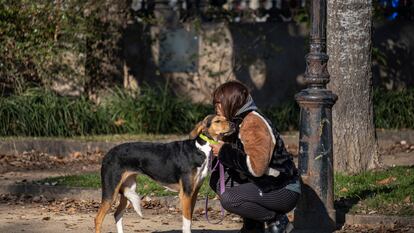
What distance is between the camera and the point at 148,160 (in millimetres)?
9031

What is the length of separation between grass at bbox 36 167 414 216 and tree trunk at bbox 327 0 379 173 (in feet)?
0.85

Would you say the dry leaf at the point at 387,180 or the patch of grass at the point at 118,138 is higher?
the dry leaf at the point at 387,180

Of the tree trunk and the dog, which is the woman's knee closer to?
the dog

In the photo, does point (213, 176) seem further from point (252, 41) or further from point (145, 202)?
point (252, 41)

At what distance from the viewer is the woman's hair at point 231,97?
27.0 feet

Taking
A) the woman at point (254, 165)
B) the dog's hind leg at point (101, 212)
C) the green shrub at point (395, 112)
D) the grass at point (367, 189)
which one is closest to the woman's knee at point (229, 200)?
the woman at point (254, 165)

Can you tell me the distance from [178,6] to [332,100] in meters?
9.50

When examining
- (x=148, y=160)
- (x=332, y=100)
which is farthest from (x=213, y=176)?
(x=332, y=100)

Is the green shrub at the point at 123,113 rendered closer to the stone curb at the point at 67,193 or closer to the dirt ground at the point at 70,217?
the dirt ground at the point at 70,217

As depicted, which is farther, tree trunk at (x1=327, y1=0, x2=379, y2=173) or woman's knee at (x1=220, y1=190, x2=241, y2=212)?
tree trunk at (x1=327, y1=0, x2=379, y2=173)

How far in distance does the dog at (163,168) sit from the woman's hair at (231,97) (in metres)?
0.55

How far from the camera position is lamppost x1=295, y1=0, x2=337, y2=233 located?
373 inches

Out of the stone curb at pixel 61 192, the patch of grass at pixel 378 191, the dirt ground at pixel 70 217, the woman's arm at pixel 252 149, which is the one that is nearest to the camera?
the woman's arm at pixel 252 149

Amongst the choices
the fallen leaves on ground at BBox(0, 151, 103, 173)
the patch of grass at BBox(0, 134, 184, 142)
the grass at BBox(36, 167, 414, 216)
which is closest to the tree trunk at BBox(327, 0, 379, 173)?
the grass at BBox(36, 167, 414, 216)
